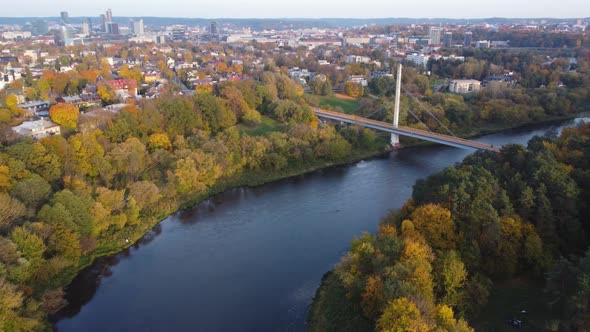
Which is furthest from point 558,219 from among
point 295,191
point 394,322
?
point 295,191

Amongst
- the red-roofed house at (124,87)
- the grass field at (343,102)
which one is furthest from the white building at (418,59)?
the red-roofed house at (124,87)

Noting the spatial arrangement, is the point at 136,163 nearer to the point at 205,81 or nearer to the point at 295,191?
the point at 295,191

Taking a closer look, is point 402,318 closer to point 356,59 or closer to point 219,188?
point 219,188

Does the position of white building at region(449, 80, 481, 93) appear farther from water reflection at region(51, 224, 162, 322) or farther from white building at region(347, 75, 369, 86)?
water reflection at region(51, 224, 162, 322)

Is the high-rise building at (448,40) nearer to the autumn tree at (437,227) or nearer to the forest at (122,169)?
the forest at (122,169)

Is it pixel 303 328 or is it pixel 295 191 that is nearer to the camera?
pixel 303 328

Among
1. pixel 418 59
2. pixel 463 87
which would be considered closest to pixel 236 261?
pixel 463 87
